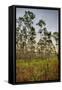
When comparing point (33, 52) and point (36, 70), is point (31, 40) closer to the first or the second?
point (33, 52)

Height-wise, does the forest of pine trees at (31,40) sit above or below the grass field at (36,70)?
above

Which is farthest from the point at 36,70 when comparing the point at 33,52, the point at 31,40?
the point at 31,40

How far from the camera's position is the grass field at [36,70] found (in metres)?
2.56

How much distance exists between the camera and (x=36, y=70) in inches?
104

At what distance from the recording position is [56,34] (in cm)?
271

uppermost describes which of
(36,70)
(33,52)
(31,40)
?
(31,40)

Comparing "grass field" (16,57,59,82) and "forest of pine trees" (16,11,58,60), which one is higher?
"forest of pine trees" (16,11,58,60)

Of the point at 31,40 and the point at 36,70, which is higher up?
the point at 31,40

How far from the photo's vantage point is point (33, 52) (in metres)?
2.62

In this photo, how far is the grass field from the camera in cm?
256

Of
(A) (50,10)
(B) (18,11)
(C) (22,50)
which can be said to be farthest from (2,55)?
(A) (50,10)

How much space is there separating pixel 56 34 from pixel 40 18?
21 cm

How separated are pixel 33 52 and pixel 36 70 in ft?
0.51
